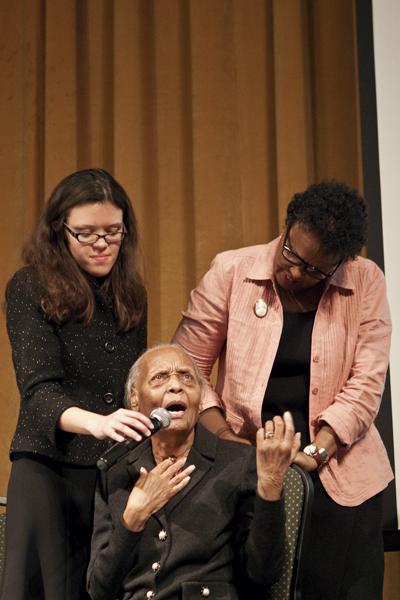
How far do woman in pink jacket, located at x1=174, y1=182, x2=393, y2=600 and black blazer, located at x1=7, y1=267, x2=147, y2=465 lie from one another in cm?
32

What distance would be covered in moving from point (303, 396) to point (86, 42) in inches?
76.1

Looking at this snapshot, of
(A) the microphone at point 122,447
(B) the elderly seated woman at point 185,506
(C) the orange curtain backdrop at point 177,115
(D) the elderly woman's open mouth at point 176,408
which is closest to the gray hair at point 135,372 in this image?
(B) the elderly seated woman at point 185,506

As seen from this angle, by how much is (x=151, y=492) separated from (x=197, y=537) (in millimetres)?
193

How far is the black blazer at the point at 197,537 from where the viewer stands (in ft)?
7.27

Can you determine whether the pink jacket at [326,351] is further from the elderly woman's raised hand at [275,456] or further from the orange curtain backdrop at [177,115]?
the orange curtain backdrop at [177,115]

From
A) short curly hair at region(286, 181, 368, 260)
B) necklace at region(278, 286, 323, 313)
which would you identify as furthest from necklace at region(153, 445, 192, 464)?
short curly hair at region(286, 181, 368, 260)

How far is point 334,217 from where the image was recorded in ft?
8.28

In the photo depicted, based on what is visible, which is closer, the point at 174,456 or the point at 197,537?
the point at 197,537

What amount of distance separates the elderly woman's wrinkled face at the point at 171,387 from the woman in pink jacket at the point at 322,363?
0.20 m

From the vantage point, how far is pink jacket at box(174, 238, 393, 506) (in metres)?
2.61

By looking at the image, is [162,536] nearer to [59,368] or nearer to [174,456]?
[174,456]

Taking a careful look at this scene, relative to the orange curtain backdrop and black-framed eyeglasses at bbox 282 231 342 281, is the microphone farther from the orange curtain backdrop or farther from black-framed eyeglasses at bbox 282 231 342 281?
the orange curtain backdrop

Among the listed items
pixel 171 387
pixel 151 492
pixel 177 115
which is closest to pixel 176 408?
pixel 171 387

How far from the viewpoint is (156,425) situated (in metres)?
2.07
